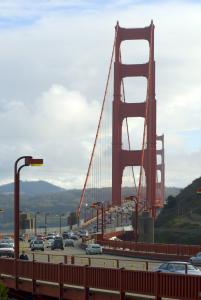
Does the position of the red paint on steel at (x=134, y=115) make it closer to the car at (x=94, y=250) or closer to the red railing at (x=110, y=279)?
the car at (x=94, y=250)

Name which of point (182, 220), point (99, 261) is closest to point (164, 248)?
point (99, 261)

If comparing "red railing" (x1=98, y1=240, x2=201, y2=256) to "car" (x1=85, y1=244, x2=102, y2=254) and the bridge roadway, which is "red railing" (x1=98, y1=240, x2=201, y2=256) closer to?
"car" (x1=85, y1=244, x2=102, y2=254)

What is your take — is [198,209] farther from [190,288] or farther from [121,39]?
[190,288]

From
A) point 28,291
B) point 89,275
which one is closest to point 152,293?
point 89,275

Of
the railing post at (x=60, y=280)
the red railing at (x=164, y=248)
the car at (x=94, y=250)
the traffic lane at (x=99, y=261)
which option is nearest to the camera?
the railing post at (x=60, y=280)

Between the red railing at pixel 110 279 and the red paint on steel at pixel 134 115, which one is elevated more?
the red paint on steel at pixel 134 115

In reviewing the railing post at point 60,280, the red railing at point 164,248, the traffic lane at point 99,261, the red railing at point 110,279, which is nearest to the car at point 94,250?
the red railing at point 164,248

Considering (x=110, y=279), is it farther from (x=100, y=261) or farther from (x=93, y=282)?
(x=100, y=261)
